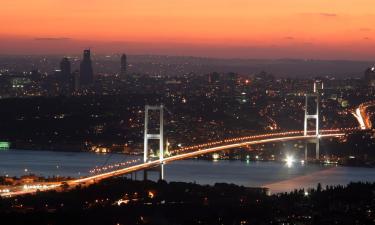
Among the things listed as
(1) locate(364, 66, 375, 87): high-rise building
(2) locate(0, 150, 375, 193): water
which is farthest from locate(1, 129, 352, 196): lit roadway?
(1) locate(364, 66, 375, 87): high-rise building

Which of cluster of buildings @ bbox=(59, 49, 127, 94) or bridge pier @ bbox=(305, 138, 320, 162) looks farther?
cluster of buildings @ bbox=(59, 49, 127, 94)

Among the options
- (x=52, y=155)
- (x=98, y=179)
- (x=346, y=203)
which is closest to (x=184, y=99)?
(x=52, y=155)

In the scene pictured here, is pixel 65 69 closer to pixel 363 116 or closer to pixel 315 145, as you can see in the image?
pixel 363 116

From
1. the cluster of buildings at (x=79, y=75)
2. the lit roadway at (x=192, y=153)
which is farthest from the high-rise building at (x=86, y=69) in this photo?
the lit roadway at (x=192, y=153)

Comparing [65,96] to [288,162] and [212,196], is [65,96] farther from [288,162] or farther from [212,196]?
[212,196]

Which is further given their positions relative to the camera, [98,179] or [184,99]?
[184,99]

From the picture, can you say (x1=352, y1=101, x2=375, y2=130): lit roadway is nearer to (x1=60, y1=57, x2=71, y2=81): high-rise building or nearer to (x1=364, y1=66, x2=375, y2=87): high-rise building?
(x1=364, y1=66, x2=375, y2=87): high-rise building
